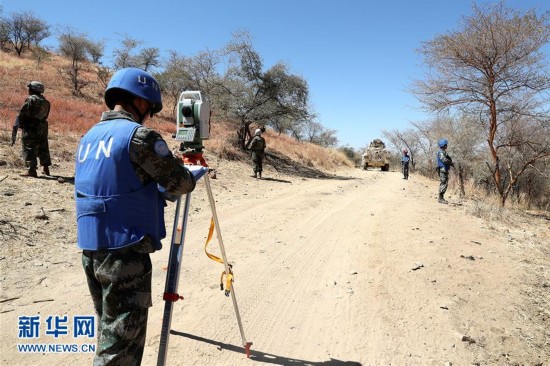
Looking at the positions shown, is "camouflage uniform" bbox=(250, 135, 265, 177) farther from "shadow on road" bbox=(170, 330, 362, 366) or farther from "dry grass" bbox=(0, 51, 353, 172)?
"shadow on road" bbox=(170, 330, 362, 366)

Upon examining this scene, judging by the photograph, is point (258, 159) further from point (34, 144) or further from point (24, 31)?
point (24, 31)

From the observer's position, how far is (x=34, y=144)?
748 centimetres

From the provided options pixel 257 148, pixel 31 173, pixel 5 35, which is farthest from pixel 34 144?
pixel 5 35

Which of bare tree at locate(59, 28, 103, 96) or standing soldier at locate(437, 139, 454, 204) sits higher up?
bare tree at locate(59, 28, 103, 96)

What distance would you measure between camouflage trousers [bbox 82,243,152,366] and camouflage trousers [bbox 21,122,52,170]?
6.87 metres

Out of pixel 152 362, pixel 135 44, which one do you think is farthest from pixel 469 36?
pixel 135 44

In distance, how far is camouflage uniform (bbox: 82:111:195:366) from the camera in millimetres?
1872

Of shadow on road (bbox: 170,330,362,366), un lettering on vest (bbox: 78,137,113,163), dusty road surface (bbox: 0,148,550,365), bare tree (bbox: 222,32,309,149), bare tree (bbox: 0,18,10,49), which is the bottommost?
shadow on road (bbox: 170,330,362,366)

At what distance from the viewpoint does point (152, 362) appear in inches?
108

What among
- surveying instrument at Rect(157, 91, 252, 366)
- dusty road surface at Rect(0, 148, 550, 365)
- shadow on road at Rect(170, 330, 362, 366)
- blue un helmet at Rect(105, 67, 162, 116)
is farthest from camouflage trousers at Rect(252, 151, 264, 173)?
blue un helmet at Rect(105, 67, 162, 116)

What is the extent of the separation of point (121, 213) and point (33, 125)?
7.14m

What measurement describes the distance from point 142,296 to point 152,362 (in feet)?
3.55

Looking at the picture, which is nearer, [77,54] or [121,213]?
[121,213]

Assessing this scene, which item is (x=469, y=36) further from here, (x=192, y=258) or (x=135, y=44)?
(x=135, y=44)
